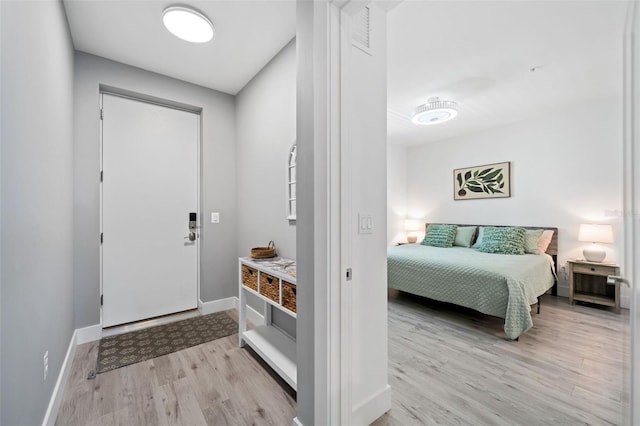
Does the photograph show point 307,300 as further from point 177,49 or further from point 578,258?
point 578,258

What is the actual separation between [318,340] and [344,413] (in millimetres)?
381

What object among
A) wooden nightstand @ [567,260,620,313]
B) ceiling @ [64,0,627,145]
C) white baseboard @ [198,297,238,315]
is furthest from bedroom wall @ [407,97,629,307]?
white baseboard @ [198,297,238,315]

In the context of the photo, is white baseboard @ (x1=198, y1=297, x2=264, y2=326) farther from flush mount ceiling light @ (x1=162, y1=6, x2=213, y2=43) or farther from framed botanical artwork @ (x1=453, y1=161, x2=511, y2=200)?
framed botanical artwork @ (x1=453, y1=161, x2=511, y2=200)

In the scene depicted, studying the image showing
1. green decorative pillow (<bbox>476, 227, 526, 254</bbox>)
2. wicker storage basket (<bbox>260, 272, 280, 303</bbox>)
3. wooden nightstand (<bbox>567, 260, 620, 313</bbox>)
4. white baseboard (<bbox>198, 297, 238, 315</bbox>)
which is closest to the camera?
wicker storage basket (<bbox>260, 272, 280, 303</bbox>)

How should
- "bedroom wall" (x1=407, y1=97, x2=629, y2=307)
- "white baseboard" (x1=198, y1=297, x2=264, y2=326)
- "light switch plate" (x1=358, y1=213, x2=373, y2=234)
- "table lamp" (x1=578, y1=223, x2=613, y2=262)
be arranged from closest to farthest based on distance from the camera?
"light switch plate" (x1=358, y1=213, x2=373, y2=234) < "white baseboard" (x1=198, y1=297, x2=264, y2=326) < "table lamp" (x1=578, y1=223, x2=613, y2=262) < "bedroom wall" (x1=407, y1=97, x2=629, y2=307)

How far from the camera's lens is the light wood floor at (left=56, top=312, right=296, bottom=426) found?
1.59 m

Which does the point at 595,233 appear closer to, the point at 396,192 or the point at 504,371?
the point at 504,371

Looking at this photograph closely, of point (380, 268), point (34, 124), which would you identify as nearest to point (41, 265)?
point (34, 124)

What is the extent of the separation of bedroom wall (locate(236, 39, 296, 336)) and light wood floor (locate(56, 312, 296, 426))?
523 mm

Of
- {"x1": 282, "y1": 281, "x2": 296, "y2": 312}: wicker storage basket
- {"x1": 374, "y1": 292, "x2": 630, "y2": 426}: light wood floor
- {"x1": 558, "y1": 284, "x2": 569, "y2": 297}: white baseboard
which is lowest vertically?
{"x1": 374, "y1": 292, "x2": 630, "y2": 426}: light wood floor

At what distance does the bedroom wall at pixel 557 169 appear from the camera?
357 centimetres

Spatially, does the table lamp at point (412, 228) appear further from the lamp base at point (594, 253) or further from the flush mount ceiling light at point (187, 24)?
the flush mount ceiling light at point (187, 24)

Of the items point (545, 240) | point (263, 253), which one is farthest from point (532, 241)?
point (263, 253)

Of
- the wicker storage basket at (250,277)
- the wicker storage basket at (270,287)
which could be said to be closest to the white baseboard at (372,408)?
the wicker storage basket at (270,287)
